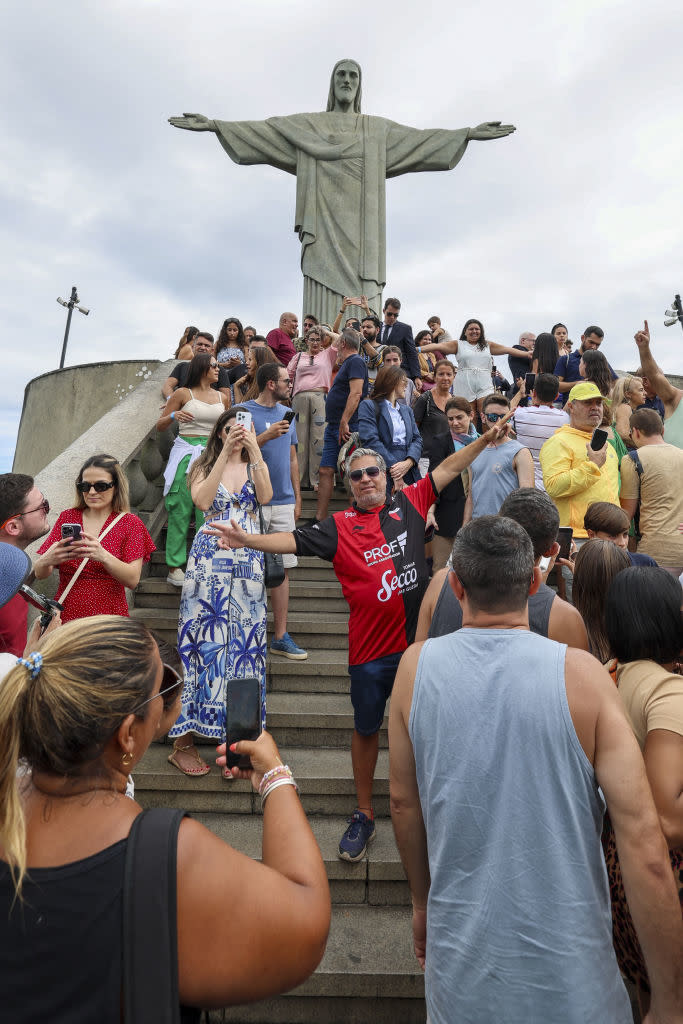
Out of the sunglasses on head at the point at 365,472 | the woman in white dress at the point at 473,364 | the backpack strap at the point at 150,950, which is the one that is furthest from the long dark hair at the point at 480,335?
the backpack strap at the point at 150,950

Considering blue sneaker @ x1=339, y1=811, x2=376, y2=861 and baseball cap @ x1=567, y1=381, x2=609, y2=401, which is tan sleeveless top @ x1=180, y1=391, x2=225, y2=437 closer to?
baseball cap @ x1=567, y1=381, x2=609, y2=401

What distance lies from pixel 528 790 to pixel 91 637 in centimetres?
100

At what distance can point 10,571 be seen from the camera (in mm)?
2229

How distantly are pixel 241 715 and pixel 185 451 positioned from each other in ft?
13.5

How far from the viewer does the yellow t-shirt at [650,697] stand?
5.73ft

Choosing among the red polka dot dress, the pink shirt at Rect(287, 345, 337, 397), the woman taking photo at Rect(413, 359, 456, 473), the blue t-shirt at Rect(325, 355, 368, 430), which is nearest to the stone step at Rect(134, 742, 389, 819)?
the red polka dot dress

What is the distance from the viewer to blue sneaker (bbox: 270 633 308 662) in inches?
183

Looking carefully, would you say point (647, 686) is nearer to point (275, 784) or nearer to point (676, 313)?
point (275, 784)

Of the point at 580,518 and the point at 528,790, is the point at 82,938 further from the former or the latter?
the point at 580,518

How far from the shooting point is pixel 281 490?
494 centimetres

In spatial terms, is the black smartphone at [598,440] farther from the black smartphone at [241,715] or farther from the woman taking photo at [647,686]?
the black smartphone at [241,715]

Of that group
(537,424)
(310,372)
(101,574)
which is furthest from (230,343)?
(101,574)

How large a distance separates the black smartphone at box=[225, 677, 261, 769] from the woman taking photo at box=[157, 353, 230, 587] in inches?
151

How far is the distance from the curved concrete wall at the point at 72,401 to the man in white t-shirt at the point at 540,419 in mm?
8585
